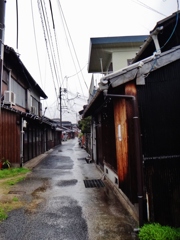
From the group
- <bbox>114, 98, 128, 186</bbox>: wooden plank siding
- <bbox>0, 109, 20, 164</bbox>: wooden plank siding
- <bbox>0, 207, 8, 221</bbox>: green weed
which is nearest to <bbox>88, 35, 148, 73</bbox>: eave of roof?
<bbox>0, 109, 20, 164</bbox>: wooden plank siding

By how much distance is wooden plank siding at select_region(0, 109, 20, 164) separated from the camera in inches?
447

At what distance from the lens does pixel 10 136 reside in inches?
454

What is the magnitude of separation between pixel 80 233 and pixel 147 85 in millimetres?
3497

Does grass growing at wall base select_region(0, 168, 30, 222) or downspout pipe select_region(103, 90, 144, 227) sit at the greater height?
downspout pipe select_region(103, 90, 144, 227)

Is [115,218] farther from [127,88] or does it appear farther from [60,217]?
[127,88]

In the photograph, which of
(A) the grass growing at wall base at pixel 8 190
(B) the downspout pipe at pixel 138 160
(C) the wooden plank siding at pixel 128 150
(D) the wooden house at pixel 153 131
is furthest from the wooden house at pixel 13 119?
(B) the downspout pipe at pixel 138 160

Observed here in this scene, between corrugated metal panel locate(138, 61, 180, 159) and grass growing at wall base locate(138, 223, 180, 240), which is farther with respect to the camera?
corrugated metal panel locate(138, 61, 180, 159)

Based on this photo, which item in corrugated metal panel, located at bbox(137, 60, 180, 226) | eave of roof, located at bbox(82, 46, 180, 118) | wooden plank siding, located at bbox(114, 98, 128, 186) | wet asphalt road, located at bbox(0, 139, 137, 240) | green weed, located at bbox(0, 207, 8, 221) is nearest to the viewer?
wet asphalt road, located at bbox(0, 139, 137, 240)

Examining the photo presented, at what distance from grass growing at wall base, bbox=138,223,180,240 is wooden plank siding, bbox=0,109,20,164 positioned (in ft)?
31.1

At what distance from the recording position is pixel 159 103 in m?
4.39

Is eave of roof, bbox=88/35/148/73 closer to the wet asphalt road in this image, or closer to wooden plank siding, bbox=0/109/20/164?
wooden plank siding, bbox=0/109/20/164

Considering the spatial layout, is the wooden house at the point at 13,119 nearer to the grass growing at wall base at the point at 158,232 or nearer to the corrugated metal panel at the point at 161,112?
the corrugated metal panel at the point at 161,112

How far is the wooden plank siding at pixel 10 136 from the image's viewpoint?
37.2 ft

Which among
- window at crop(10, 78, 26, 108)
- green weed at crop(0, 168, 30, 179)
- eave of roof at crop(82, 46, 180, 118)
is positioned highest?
window at crop(10, 78, 26, 108)
